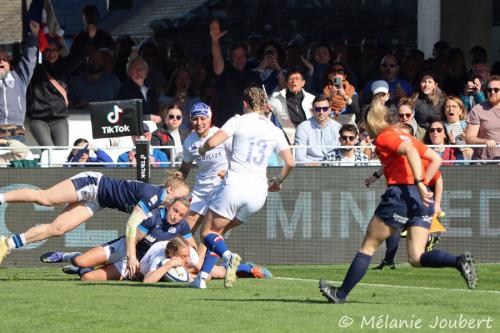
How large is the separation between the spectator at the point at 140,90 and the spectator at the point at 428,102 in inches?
147

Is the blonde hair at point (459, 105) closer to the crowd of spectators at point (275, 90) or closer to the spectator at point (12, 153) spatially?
the crowd of spectators at point (275, 90)

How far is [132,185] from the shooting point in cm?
1412

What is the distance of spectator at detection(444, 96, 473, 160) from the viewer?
60.7 ft

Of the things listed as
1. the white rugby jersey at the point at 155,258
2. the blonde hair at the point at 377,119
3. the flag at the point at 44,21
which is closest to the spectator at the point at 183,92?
the flag at the point at 44,21

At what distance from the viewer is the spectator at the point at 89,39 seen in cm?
2016

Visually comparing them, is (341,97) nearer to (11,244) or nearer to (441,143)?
(441,143)

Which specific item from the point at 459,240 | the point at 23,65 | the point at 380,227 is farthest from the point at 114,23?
the point at 380,227

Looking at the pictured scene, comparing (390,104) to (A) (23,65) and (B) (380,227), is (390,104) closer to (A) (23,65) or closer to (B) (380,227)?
(A) (23,65)

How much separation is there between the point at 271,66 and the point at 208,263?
6.83 m

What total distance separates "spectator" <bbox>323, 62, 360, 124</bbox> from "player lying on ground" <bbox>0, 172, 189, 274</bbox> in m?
5.56

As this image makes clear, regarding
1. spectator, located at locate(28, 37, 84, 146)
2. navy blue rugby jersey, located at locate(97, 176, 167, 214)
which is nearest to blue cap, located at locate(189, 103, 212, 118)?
navy blue rugby jersey, located at locate(97, 176, 167, 214)

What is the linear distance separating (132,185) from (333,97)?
5.77 m

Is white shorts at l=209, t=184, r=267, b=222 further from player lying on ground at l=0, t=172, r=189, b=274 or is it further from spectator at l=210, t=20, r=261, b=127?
spectator at l=210, t=20, r=261, b=127

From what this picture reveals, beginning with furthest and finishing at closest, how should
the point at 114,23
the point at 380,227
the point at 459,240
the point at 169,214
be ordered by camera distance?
the point at 114,23, the point at 459,240, the point at 169,214, the point at 380,227
